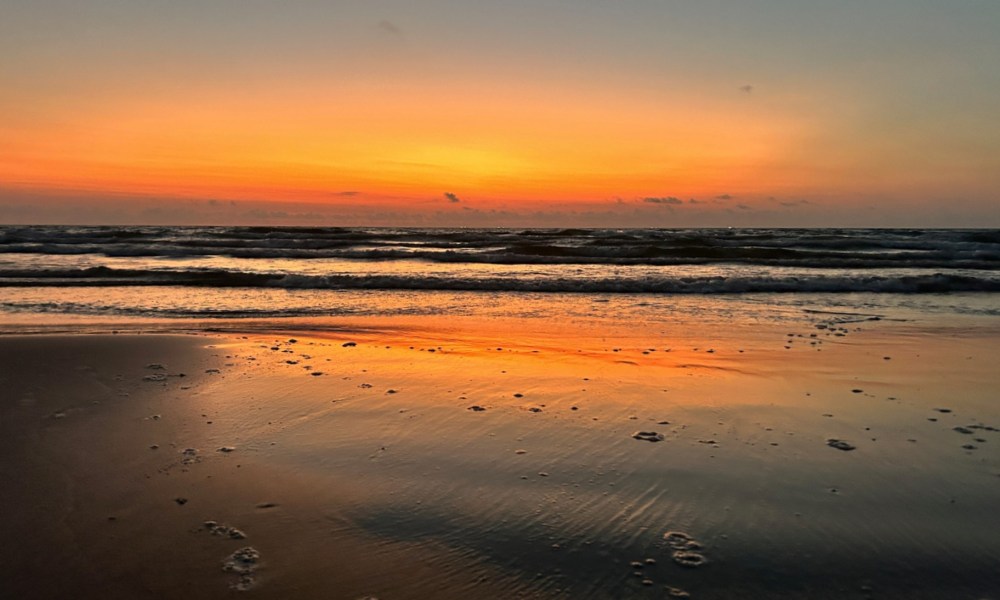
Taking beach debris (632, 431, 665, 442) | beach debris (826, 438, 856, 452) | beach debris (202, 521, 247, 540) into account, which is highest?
beach debris (826, 438, 856, 452)

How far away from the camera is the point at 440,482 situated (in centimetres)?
390

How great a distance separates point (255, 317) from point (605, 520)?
941cm

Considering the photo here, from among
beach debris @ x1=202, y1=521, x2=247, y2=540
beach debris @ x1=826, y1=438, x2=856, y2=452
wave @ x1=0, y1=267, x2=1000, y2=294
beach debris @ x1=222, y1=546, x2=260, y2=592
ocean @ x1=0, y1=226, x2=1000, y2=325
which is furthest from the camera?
wave @ x1=0, y1=267, x2=1000, y2=294

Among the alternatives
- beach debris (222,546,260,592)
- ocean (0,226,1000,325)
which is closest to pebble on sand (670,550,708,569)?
beach debris (222,546,260,592)

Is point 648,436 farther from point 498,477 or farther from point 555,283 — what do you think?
point 555,283

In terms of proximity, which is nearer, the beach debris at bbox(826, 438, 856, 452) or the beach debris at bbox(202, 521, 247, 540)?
the beach debris at bbox(202, 521, 247, 540)

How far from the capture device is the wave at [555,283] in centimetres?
1585

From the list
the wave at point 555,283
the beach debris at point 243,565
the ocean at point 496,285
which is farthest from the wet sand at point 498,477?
the wave at point 555,283

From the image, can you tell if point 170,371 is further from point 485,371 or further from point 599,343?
point 599,343

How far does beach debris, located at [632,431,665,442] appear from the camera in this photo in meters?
4.69

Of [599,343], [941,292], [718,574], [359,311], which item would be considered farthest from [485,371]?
[941,292]

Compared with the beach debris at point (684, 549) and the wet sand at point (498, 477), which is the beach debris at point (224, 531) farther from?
the beach debris at point (684, 549)

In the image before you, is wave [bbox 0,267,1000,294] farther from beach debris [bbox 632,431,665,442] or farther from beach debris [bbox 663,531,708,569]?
beach debris [bbox 663,531,708,569]

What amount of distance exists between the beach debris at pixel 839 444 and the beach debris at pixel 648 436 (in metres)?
1.16
